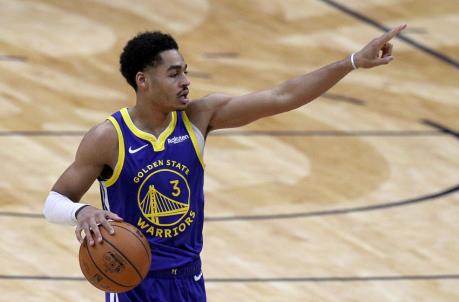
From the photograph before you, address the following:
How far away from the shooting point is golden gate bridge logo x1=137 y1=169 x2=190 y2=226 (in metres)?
5.17

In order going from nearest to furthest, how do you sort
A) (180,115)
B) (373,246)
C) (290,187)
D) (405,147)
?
1. (180,115)
2. (373,246)
3. (290,187)
4. (405,147)

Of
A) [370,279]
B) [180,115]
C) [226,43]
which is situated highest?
[180,115]

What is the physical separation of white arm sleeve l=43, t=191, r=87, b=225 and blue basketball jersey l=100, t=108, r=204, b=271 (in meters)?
0.22

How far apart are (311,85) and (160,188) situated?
0.88 meters

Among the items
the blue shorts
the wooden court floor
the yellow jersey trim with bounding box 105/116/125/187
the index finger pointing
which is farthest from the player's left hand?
the wooden court floor

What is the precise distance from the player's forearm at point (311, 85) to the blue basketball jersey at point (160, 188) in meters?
0.49

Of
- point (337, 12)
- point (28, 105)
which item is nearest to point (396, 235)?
point (28, 105)

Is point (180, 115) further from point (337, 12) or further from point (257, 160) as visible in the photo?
point (337, 12)

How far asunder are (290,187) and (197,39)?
374cm

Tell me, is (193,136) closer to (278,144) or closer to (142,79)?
(142,79)

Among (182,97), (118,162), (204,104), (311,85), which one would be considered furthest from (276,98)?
(118,162)

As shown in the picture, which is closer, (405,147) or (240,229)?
(240,229)

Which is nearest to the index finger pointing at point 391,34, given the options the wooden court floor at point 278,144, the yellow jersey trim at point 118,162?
the yellow jersey trim at point 118,162

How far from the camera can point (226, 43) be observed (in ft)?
43.2
